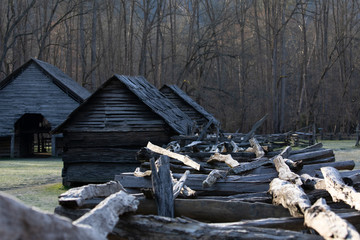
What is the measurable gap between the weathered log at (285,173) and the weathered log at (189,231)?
1875 millimetres

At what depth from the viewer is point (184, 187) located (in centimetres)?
598

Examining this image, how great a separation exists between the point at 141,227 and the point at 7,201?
6.72 ft

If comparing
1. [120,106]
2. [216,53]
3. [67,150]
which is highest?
[216,53]

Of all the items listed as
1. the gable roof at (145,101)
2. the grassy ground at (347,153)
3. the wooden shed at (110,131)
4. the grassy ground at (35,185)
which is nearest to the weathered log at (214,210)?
the grassy ground at (35,185)

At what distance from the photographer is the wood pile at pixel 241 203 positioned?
12.5 ft

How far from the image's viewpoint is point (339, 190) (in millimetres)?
5039

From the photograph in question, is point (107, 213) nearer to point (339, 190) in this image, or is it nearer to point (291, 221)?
point (291, 221)

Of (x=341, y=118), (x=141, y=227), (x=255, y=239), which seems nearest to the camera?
(x=255, y=239)

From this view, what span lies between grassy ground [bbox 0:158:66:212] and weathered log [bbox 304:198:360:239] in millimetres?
7207

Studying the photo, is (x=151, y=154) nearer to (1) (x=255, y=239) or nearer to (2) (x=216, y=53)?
(1) (x=255, y=239)

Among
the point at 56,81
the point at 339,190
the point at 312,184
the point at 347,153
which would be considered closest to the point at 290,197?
the point at 339,190

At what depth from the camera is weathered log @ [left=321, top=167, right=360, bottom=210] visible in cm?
462

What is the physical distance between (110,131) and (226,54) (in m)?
23.4

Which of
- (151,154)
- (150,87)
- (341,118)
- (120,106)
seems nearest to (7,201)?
(151,154)
